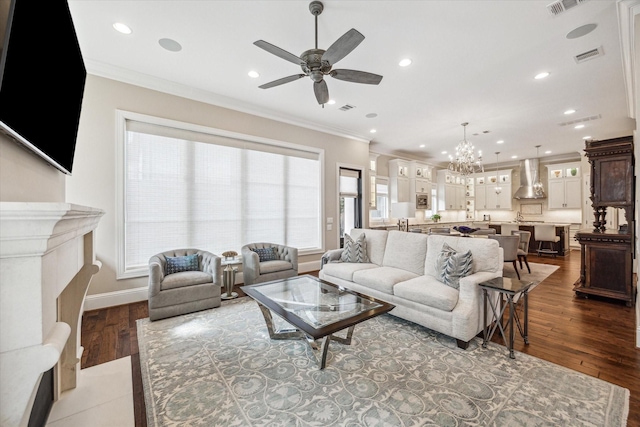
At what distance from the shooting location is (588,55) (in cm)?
326

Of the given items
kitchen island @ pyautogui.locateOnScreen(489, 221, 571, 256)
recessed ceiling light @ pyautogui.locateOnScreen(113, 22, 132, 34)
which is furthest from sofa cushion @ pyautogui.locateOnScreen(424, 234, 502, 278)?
kitchen island @ pyautogui.locateOnScreen(489, 221, 571, 256)

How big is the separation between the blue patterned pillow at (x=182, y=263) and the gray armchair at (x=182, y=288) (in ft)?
0.16

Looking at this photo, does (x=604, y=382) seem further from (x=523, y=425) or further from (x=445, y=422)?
(x=445, y=422)

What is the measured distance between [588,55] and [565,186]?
7.14 metres

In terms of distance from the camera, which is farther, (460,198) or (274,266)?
(460,198)

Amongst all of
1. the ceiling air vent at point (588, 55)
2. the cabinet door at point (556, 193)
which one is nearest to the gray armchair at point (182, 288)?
the ceiling air vent at point (588, 55)

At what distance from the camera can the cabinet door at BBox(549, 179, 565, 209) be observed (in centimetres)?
870

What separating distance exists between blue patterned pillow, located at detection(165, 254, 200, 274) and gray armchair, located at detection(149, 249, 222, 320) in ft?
0.16

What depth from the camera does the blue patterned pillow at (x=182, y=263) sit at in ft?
11.9

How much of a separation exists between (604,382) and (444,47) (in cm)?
346

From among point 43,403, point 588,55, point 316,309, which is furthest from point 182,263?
point 588,55

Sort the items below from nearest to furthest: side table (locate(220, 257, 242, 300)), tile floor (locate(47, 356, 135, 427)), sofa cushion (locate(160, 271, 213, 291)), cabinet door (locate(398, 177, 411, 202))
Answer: tile floor (locate(47, 356, 135, 427)) < sofa cushion (locate(160, 271, 213, 291)) < side table (locate(220, 257, 242, 300)) < cabinet door (locate(398, 177, 411, 202))

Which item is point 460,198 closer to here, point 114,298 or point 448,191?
point 448,191

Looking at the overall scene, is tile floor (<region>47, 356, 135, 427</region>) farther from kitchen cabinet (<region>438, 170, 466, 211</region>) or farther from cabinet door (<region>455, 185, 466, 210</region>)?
cabinet door (<region>455, 185, 466, 210</region>)
